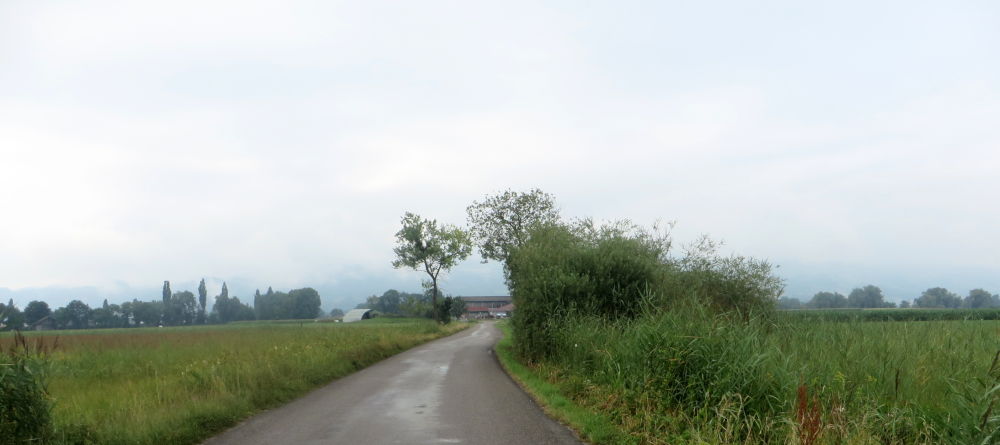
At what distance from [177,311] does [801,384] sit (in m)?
50.9

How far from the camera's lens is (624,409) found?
32.3 ft

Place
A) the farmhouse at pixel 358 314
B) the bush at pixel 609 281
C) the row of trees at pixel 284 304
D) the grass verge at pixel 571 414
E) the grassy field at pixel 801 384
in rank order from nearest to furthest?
the grassy field at pixel 801 384, the grass verge at pixel 571 414, the bush at pixel 609 281, the row of trees at pixel 284 304, the farmhouse at pixel 358 314

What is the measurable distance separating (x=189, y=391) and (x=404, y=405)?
4.41 m

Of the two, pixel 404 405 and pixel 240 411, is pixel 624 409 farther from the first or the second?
pixel 240 411

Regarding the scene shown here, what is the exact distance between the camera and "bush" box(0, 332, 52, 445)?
23.1ft

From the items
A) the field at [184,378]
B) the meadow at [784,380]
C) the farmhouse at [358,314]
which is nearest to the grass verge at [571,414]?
the meadow at [784,380]

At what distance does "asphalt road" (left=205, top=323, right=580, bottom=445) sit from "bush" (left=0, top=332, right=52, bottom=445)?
248cm

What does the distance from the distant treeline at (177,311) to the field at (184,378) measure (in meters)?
7.95

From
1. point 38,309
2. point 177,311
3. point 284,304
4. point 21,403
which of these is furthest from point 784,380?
point 38,309

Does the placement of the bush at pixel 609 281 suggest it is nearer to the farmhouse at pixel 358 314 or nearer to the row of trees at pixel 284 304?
the row of trees at pixel 284 304

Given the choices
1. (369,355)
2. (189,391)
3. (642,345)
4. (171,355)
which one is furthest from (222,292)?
(642,345)

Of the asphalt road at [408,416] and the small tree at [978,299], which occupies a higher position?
the small tree at [978,299]

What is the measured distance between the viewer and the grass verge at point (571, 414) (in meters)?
8.80

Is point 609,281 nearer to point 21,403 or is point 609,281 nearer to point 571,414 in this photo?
Answer: point 571,414
